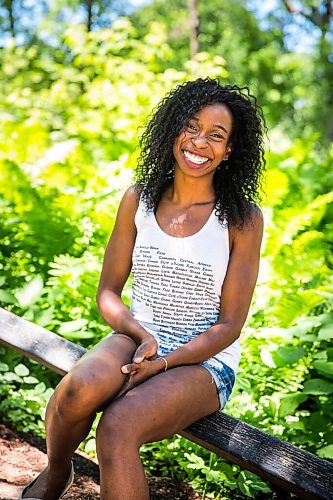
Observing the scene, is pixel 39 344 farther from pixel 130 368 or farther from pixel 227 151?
pixel 227 151

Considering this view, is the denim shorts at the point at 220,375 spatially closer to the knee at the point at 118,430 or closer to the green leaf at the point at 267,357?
the knee at the point at 118,430

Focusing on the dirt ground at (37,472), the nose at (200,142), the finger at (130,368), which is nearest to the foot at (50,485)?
the dirt ground at (37,472)

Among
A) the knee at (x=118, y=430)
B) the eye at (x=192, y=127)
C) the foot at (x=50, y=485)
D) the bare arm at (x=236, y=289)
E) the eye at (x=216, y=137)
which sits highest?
the eye at (x=192, y=127)

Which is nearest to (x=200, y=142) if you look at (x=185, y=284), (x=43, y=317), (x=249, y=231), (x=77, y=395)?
(x=249, y=231)

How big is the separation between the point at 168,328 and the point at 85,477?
2.80ft

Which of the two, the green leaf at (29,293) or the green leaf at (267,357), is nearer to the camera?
the green leaf at (267,357)

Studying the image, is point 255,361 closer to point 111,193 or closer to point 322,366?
point 322,366

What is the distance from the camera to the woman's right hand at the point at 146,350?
7.41 ft

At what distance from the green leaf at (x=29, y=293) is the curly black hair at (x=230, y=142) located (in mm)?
1136

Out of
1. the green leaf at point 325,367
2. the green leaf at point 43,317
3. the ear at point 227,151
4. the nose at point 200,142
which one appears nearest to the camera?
the nose at point 200,142

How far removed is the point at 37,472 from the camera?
2945mm

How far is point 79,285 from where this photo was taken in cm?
385

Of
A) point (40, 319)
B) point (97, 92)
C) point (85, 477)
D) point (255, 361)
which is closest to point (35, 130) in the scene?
point (97, 92)

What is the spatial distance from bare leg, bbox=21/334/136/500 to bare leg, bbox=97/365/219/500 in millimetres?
70
